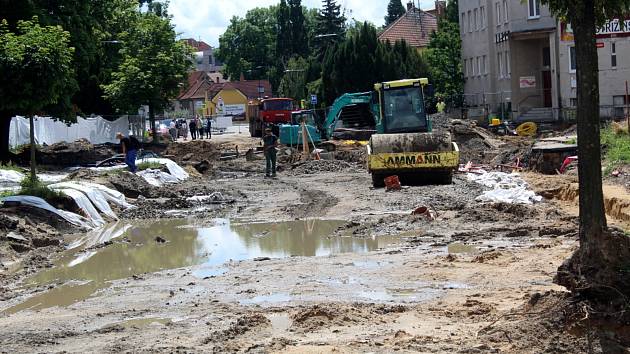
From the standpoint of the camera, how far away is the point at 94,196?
22062mm

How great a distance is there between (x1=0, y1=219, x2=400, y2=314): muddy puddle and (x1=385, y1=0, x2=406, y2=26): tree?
137186mm

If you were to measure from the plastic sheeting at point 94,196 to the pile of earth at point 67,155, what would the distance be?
15.4 meters

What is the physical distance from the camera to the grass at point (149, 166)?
30.8 m

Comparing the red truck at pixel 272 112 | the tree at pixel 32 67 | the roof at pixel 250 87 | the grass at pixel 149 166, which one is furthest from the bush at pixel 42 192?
the roof at pixel 250 87

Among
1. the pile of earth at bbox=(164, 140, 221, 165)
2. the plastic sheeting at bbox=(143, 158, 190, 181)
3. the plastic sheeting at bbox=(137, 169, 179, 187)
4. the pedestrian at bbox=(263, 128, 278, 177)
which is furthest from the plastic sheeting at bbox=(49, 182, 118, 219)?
the pile of earth at bbox=(164, 140, 221, 165)

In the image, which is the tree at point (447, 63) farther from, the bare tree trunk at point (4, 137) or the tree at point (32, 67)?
the tree at point (32, 67)

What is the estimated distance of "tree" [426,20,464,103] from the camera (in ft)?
213

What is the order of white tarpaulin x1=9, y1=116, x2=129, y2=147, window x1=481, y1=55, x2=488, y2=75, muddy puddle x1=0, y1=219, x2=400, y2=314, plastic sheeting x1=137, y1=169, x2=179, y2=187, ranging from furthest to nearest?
window x1=481, y1=55, x2=488, y2=75 < white tarpaulin x1=9, y1=116, x2=129, y2=147 < plastic sheeting x1=137, y1=169, x2=179, y2=187 < muddy puddle x1=0, y1=219, x2=400, y2=314

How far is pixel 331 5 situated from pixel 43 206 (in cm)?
8118

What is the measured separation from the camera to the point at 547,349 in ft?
24.9

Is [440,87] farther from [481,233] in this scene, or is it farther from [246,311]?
[246,311]

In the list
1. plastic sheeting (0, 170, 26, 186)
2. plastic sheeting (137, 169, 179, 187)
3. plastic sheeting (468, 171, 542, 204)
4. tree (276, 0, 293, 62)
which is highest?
tree (276, 0, 293, 62)

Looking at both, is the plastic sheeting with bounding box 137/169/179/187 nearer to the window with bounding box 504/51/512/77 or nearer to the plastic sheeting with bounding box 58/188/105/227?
the plastic sheeting with bounding box 58/188/105/227

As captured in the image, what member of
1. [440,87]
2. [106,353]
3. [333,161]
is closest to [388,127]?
[333,161]
